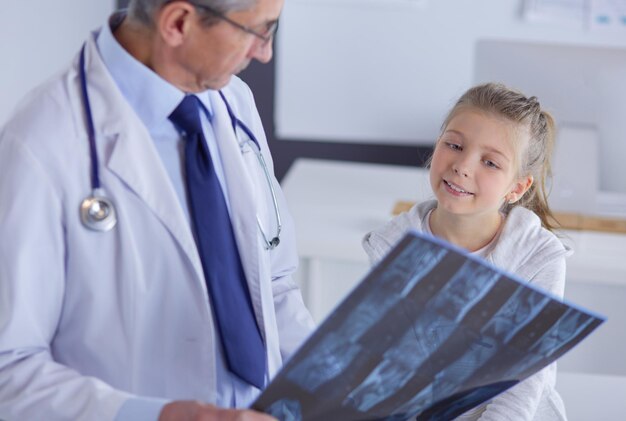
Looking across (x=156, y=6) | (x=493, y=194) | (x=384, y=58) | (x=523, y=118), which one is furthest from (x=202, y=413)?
(x=384, y=58)

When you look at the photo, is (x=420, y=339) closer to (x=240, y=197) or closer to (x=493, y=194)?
(x=240, y=197)

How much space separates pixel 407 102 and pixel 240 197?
2797 mm

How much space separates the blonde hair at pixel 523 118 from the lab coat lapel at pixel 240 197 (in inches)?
21.2

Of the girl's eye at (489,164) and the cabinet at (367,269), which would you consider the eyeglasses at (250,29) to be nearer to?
the girl's eye at (489,164)

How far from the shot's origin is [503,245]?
73.5 inches

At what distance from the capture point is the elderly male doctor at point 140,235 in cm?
129

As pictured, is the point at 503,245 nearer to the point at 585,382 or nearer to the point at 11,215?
the point at 585,382

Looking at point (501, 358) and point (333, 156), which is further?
point (333, 156)

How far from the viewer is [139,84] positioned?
141 centimetres

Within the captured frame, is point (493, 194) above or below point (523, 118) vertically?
below

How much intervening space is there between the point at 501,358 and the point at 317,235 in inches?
66.8

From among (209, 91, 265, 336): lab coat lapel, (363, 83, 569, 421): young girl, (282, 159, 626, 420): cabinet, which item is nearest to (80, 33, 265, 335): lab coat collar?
(209, 91, 265, 336): lab coat lapel

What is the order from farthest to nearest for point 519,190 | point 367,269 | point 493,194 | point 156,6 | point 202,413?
point 367,269
point 519,190
point 493,194
point 156,6
point 202,413

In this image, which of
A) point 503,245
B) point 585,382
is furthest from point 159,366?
point 585,382
